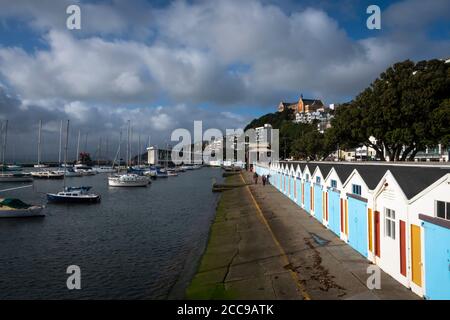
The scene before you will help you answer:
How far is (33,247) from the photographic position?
3089 centimetres

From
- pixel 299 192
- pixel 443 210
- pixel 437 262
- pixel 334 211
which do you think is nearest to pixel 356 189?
pixel 334 211

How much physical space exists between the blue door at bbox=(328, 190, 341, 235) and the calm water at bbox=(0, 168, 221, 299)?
9298mm

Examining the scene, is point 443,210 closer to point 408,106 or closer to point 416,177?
point 416,177

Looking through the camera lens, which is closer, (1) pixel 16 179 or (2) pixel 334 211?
(2) pixel 334 211

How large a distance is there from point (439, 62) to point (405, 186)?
105 ft

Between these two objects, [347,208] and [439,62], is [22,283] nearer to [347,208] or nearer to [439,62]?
[347,208]

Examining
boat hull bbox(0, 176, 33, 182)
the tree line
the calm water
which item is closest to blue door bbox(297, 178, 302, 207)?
the calm water

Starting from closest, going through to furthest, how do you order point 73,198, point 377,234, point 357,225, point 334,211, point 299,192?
point 377,234 → point 357,225 → point 334,211 → point 299,192 → point 73,198

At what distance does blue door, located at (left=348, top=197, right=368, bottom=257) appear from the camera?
20031mm

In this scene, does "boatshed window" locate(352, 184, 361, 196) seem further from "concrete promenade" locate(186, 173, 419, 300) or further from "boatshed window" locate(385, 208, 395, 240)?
"boatshed window" locate(385, 208, 395, 240)

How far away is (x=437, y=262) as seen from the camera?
12.9 metres

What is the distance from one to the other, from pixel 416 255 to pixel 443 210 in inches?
97.1
